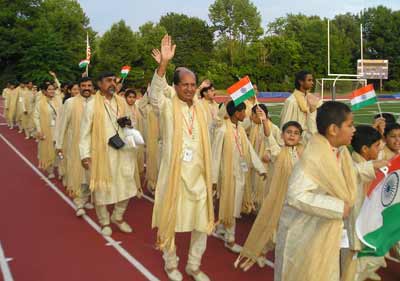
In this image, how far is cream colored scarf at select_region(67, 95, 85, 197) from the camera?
23.4 ft

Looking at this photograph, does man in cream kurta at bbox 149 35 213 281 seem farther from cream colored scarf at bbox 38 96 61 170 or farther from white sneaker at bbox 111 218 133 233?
cream colored scarf at bbox 38 96 61 170

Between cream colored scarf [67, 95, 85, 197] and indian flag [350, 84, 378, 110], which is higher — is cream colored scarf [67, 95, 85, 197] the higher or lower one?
the lower one

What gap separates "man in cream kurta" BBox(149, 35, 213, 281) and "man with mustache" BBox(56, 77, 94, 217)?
2853mm

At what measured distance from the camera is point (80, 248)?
5.58 meters

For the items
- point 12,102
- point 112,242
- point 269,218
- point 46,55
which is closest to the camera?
point 269,218

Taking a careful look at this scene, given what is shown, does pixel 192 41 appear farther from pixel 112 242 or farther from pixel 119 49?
pixel 112 242

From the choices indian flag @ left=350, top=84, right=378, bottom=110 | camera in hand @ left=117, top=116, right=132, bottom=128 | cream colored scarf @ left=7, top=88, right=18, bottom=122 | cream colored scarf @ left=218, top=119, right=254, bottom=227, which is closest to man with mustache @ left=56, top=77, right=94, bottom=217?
camera in hand @ left=117, top=116, right=132, bottom=128

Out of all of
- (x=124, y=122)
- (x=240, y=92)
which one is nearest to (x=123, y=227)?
(x=124, y=122)

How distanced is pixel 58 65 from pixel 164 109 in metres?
46.7

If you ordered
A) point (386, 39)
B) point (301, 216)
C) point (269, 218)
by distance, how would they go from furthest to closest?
point (386, 39)
point (269, 218)
point (301, 216)

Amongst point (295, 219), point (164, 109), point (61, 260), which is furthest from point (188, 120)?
point (61, 260)

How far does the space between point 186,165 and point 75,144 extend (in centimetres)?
348

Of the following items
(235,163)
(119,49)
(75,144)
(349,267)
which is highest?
(119,49)

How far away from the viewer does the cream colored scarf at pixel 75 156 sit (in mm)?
7145
